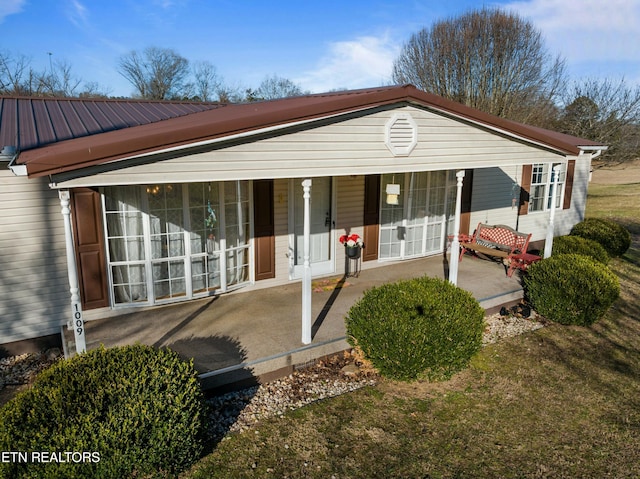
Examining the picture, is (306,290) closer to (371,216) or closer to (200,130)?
(200,130)

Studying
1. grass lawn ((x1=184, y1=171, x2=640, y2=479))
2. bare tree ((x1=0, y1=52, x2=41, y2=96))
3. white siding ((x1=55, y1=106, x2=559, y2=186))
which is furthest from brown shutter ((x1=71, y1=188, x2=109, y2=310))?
bare tree ((x1=0, y1=52, x2=41, y2=96))

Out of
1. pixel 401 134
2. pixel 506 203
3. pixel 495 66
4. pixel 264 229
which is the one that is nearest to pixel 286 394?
pixel 264 229

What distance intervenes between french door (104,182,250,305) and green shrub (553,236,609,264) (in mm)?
6385

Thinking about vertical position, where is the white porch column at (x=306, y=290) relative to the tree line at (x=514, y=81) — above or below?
below

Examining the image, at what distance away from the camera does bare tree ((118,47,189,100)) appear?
133 feet

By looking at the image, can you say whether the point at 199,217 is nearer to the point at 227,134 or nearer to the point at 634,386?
the point at 227,134

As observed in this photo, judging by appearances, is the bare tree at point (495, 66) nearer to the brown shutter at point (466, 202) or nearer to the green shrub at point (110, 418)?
the brown shutter at point (466, 202)

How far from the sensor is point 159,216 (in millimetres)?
6555

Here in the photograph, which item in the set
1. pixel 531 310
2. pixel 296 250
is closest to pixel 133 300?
pixel 296 250

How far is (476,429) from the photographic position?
463 cm

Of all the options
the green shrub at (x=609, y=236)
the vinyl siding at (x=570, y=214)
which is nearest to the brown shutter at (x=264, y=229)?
the vinyl siding at (x=570, y=214)

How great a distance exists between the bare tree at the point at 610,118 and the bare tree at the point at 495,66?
5.73 ft

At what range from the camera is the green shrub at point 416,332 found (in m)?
4.93

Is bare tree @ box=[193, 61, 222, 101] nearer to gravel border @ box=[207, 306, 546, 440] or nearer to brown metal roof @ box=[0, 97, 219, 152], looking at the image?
brown metal roof @ box=[0, 97, 219, 152]
